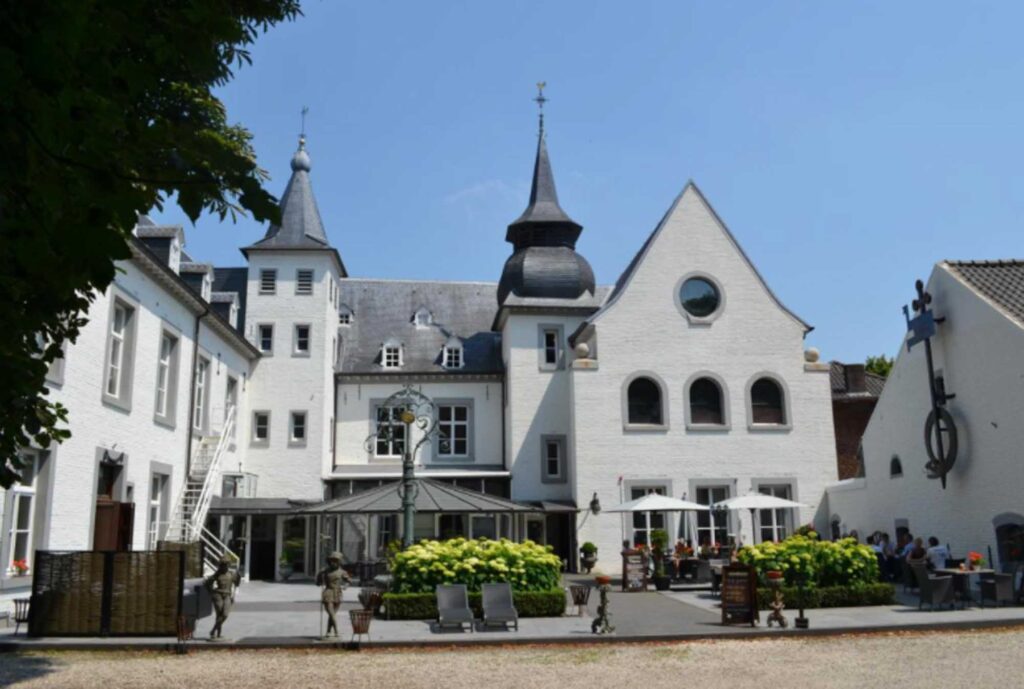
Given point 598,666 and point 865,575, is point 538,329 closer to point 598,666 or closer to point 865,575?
point 865,575

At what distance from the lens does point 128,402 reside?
19.9 meters

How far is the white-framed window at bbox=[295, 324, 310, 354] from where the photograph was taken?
105 feet

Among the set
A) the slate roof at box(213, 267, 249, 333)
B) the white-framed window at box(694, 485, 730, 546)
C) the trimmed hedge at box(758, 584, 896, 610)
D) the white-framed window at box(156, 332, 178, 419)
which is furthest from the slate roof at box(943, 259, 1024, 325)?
the slate roof at box(213, 267, 249, 333)

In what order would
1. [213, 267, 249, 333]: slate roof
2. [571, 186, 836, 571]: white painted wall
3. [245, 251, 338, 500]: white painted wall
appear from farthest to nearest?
[213, 267, 249, 333]: slate roof
[245, 251, 338, 500]: white painted wall
[571, 186, 836, 571]: white painted wall

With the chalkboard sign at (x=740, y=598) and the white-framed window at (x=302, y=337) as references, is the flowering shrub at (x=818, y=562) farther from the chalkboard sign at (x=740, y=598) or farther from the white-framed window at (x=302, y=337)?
the white-framed window at (x=302, y=337)

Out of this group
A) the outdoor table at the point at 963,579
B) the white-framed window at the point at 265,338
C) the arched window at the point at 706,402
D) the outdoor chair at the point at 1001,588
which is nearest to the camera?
the outdoor chair at the point at 1001,588

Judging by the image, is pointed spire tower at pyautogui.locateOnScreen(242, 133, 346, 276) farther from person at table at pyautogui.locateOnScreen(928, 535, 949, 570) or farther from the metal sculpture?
person at table at pyautogui.locateOnScreen(928, 535, 949, 570)

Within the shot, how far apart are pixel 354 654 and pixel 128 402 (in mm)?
10147

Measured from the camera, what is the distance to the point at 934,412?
70.8 ft

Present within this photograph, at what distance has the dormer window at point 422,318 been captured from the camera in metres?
36.8

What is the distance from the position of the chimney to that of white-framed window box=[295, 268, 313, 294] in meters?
22.2

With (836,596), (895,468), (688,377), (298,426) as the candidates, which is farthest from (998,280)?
(298,426)

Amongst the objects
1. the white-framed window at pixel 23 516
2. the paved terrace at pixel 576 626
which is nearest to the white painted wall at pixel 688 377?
the paved terrace at pixel 576 626

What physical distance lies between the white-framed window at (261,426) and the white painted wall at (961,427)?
20.3m
